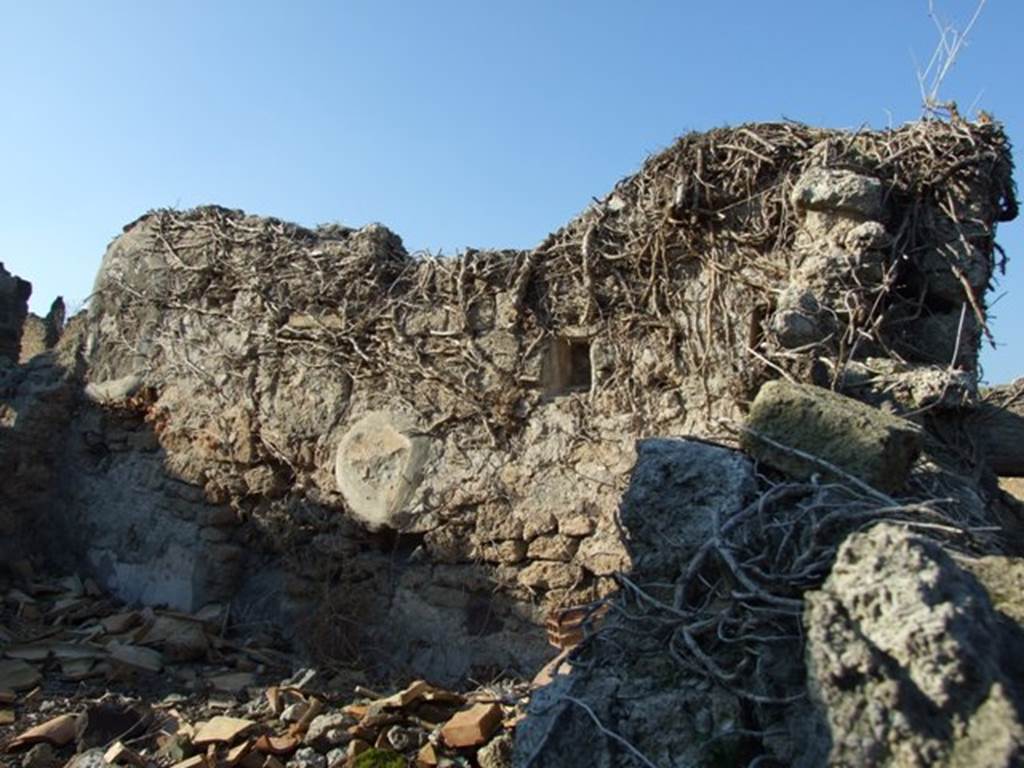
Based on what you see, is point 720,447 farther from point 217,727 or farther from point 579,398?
point 217,727

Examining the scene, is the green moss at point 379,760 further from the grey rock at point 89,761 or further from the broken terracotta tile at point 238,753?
the grey rock at point 89,761

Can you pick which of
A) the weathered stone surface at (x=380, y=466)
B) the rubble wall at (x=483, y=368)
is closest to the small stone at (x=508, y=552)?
the rubble wall at (x=483, y=368)

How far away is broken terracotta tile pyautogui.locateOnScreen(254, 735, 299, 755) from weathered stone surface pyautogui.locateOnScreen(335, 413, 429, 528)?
1427mm

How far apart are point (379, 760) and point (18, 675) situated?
7.85ft

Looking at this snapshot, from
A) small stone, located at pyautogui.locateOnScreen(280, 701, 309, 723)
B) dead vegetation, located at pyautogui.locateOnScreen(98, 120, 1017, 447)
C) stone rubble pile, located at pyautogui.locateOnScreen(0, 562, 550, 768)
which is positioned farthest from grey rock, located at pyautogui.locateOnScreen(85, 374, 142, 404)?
small stone, located at pyautogui.locateOnScreen(280, 701, 309, 723)

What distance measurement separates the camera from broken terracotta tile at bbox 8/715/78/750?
3.78 metres

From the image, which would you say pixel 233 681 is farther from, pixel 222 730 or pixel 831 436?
pixel 831 436

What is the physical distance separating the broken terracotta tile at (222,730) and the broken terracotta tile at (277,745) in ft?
0.42

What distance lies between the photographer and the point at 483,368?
15.6ft

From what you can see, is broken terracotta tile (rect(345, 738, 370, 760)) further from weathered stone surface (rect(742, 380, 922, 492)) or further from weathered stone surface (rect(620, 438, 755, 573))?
weathered stone surface (rect(742, 380, 922, 492))

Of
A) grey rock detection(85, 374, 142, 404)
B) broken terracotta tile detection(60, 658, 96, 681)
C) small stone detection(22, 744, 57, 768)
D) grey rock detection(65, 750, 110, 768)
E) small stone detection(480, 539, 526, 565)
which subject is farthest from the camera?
grey rock detection(85, 374, 142, 404)

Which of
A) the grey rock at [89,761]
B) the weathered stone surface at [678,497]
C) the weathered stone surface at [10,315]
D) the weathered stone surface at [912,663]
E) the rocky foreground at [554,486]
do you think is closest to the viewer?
the weathered stone surface at [912,663]

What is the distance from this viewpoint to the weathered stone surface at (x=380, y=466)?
480cm

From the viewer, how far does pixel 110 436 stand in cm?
606
